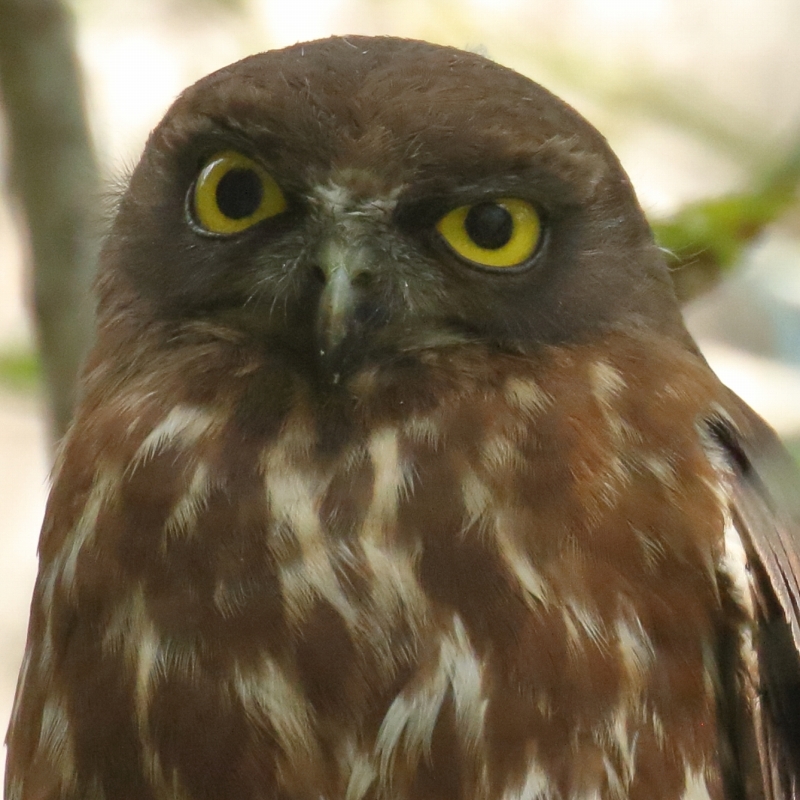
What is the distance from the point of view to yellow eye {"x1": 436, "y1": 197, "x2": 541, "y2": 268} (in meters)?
2.70

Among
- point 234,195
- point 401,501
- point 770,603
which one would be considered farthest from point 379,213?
point 770,603

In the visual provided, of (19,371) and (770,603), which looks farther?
(19,371)

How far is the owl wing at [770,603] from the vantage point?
2.66 meters

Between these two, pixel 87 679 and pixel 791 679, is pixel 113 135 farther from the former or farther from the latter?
pixel 791 679

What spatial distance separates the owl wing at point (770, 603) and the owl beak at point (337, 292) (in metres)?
0.74

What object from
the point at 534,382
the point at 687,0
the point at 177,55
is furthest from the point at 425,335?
the point at 687,0

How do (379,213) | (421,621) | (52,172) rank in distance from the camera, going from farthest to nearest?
(52,172) < (379,213) < (421,621)

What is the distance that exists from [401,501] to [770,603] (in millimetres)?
700

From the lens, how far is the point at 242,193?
2.72 meters

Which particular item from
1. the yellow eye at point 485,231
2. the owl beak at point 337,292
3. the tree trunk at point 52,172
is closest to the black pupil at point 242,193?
the owl beak at point 337,292

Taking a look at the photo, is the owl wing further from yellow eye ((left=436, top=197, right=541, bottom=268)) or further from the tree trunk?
the tree trunk

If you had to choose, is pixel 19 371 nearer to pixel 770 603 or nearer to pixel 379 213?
pixel 379 213

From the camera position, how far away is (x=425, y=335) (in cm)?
274

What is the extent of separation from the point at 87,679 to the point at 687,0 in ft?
20.7
